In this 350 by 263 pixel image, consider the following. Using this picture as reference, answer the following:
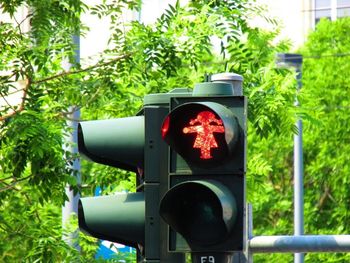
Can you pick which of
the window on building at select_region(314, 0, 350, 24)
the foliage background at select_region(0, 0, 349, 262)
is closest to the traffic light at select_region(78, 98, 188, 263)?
the foliage background at select_region(0, 0, 349, 262)

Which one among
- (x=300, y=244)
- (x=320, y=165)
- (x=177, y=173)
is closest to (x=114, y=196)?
(x=177, y=173)

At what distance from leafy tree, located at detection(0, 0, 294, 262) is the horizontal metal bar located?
3566mm

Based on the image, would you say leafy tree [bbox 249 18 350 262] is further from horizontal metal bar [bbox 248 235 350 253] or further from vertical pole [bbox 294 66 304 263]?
horizontal metal bar [bbox 248 235 350 253]

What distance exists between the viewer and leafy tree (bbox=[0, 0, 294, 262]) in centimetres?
1256

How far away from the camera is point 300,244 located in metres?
9.02

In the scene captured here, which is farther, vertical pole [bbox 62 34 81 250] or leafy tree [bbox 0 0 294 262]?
vertical pole [bbox 62 34 81 250]

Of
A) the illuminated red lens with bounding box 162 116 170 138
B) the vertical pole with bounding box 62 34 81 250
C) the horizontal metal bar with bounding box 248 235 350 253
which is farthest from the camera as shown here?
the vertical pole with bounding box 62 34 81 250

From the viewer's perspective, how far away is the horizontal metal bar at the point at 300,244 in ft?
28.8

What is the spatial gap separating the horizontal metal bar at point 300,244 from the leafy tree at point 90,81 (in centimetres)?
357

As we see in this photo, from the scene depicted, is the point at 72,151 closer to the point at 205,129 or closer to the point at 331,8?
the point at 205,129

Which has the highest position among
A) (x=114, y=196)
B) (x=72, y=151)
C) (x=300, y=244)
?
(x=72, y=151)

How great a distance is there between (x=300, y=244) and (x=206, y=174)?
2920mm

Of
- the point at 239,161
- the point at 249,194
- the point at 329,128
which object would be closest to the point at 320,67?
the point at 329,128

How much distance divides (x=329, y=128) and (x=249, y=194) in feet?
78.3
